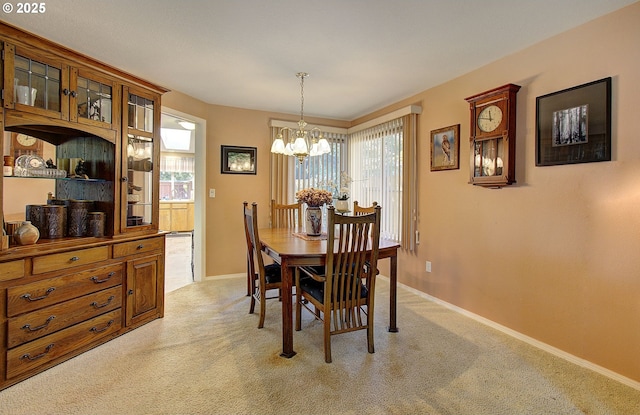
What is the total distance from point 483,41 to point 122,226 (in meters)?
3.34

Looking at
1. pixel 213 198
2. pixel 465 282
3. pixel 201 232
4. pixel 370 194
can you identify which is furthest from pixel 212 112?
pixel 465 282

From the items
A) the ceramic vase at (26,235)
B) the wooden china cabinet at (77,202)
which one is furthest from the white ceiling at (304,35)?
the ceramic vase at (26,235)

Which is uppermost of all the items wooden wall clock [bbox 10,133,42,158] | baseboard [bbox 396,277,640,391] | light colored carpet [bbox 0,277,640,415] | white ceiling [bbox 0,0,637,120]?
white ceiling [bbox 0,0,637,120]

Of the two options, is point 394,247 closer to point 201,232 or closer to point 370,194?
point 370,194

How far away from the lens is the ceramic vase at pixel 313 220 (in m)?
3.13

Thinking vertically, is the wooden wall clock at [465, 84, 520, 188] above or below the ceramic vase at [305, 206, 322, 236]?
above

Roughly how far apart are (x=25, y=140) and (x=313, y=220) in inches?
95.1

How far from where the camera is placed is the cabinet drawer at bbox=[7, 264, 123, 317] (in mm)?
2025

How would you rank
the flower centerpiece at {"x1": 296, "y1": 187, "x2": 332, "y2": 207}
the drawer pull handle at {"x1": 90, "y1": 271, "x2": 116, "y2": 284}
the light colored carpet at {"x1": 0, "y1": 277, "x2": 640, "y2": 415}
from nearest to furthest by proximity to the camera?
the light colored carpet at {"x1": 0, "y1": 277, "x2": 640, "y2": 415}, the drawer pull handle at {"x1": 90, "y1": 271, "x2": 116, "y2": 284}, the flower centerpiece at {"x1": 296, "y1": 187, "x2": 332, "y2": 207}

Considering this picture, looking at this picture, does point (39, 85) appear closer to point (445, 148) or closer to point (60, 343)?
point (60, 343)

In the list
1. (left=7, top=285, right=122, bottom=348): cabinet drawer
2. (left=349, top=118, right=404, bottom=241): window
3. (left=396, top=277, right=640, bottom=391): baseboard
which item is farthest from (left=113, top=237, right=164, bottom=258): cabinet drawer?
(left=349, top=118, right=404, bottom=241): window

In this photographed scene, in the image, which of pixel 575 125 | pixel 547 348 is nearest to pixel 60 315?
pixel 547 348

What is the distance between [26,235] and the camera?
7.14ft

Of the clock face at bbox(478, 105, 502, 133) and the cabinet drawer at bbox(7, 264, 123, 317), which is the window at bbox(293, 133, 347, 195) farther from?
the cabinet drawer at bbox(7, 264, 123, 317)
